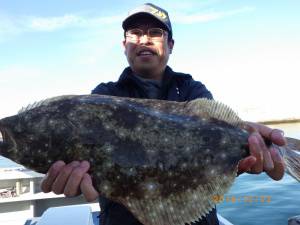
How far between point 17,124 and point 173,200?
142 cm

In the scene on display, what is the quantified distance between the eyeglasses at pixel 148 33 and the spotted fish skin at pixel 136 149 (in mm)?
1207

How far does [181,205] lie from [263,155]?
30.9 inches

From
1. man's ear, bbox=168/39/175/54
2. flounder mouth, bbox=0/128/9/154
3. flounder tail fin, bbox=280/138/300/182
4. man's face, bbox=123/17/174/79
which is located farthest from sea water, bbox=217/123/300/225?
flounder mouth, bbox=0/128/9/154

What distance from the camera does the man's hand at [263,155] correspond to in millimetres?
3018

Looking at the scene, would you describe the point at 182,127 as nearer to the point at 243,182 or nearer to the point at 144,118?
the point at 144,118

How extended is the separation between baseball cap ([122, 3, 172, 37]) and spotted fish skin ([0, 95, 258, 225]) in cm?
131

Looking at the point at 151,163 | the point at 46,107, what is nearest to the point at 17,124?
the point at 46,107

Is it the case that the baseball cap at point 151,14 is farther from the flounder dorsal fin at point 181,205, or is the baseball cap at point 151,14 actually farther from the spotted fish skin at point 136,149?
the flounder dorsal fin at point 181,205

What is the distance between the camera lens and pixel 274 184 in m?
17.2

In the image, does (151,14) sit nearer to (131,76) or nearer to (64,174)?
(131,76)

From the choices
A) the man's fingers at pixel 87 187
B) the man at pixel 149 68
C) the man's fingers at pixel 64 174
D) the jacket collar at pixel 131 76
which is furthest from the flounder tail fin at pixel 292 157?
the man's fingers at pixel 64 174

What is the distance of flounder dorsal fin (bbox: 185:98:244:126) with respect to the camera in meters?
3.15

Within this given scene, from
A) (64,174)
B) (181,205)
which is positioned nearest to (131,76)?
(64,174)

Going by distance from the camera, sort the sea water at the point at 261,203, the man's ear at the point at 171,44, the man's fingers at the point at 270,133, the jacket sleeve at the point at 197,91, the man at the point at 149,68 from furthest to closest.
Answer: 1. the sea water at the point at 261,203
2. the man's ear at the point at 171,44
3. the man at the point at 149,68
4. the jacket sleeve at the point at 197,91
5. the man's fingers at the point at 270,133
